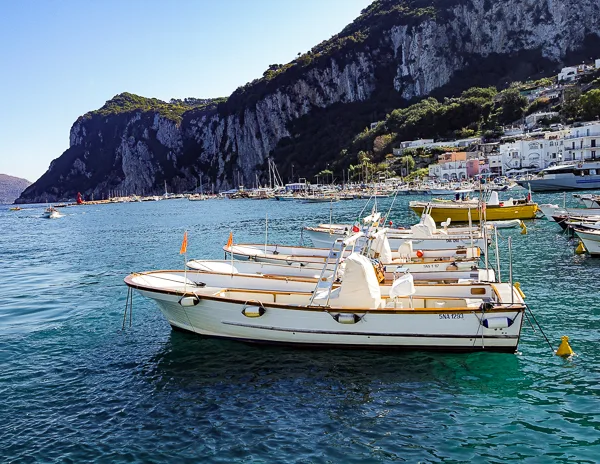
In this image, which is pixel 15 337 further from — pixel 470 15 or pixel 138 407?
pixel 470 15

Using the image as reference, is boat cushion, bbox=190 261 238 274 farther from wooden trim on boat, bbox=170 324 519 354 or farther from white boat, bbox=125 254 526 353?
wooden trim on boat, bbox=170 324 519 354

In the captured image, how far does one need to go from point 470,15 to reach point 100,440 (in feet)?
699

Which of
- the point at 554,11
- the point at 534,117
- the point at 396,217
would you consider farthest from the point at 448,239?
the point at 554,11

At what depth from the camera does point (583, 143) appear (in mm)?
102625

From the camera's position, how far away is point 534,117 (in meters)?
139

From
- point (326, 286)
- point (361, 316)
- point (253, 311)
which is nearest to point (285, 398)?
point (361, 316)

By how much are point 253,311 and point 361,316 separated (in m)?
3.40

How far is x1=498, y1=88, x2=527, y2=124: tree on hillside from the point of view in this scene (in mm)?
147500

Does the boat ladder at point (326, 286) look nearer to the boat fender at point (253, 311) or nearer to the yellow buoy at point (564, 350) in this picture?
the boat fender at point (253, 311)

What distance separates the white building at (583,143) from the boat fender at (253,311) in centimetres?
10382

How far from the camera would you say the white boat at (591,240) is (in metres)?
28.3

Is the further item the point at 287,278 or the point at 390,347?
the point at 287,278

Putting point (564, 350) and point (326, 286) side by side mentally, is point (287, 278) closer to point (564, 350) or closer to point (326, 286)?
point (326, 286)

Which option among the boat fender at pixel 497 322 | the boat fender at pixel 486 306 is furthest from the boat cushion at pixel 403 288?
the boat fender at pixel 497 322
